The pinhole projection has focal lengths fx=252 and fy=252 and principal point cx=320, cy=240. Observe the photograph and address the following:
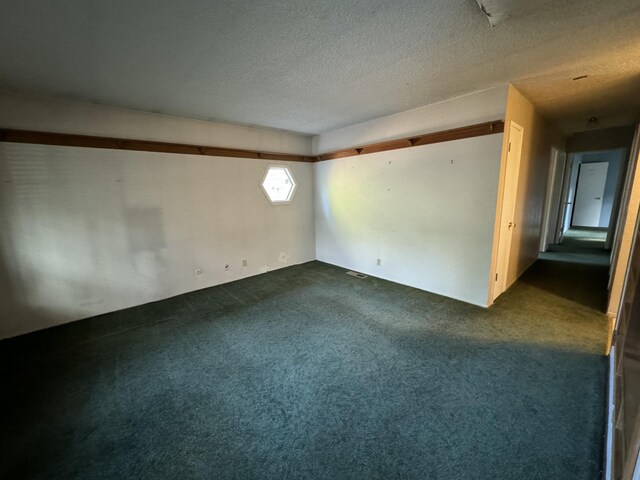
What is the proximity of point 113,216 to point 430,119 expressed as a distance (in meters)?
4.04

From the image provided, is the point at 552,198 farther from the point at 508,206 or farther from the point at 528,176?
the point at 508,206

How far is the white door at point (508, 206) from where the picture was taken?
287 cm

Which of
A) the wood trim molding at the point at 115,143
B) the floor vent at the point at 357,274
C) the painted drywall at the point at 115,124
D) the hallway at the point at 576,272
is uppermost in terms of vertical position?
the painted drywall at the point at 115,124

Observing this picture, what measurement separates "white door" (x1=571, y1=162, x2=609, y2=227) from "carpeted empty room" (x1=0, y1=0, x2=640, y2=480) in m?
3.67

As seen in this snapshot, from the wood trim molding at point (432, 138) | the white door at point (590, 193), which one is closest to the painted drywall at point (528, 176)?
the wood trim molding at point (432, 138)

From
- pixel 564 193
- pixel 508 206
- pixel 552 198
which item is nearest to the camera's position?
pixel 508 206

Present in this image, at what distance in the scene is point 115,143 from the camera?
2.93 metres

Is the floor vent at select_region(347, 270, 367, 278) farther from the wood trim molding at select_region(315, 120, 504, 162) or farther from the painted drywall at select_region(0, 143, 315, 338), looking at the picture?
the wood trim molding at select_region(315, 120, 504, 162)

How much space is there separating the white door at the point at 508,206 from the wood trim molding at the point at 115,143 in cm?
340

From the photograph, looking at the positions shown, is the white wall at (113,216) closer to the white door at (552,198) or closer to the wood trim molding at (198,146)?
the wood trim molding at (198,146)

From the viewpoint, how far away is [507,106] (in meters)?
2.57

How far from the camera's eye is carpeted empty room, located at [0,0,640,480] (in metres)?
1.41

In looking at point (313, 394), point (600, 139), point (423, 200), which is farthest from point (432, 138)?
point (600, 139)

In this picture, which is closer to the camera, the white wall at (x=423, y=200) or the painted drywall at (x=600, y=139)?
the white wall at (x=423, y=200)
